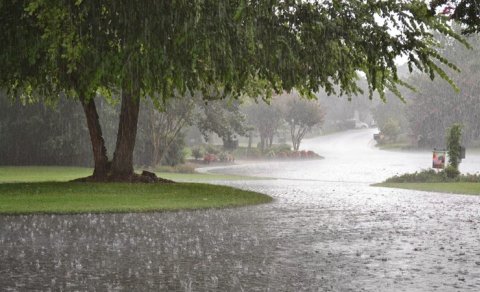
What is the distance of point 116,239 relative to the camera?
10.3 metres

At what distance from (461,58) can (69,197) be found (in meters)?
77.2

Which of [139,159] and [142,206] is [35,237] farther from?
[139,159]

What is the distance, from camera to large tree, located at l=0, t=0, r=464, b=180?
13.9m

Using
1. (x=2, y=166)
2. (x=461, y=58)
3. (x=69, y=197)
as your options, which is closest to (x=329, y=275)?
(x=69, y=197)

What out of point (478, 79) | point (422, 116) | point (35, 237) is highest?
point (478, 79)

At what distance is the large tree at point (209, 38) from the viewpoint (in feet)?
45.6

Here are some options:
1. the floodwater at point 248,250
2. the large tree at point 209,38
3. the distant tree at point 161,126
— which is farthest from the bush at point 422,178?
the distant tree at point 161,126

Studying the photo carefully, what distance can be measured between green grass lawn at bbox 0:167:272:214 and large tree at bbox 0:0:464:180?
114 inches

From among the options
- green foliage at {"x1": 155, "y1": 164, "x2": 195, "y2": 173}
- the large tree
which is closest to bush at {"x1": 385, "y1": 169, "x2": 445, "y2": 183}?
the large tree

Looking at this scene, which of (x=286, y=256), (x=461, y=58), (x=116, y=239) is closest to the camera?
(x=286, y=256)

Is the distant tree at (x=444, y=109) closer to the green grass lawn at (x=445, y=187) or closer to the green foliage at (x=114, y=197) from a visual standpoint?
the green grass lawn at (x=445, y=187)

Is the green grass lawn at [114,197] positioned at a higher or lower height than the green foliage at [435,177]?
lower

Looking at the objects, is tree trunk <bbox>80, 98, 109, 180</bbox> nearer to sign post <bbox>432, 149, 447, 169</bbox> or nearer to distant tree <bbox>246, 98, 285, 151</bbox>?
sign post <bbox>432, 149, 447, 169</bbox>

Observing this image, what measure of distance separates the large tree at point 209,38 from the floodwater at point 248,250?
11.5 feet
